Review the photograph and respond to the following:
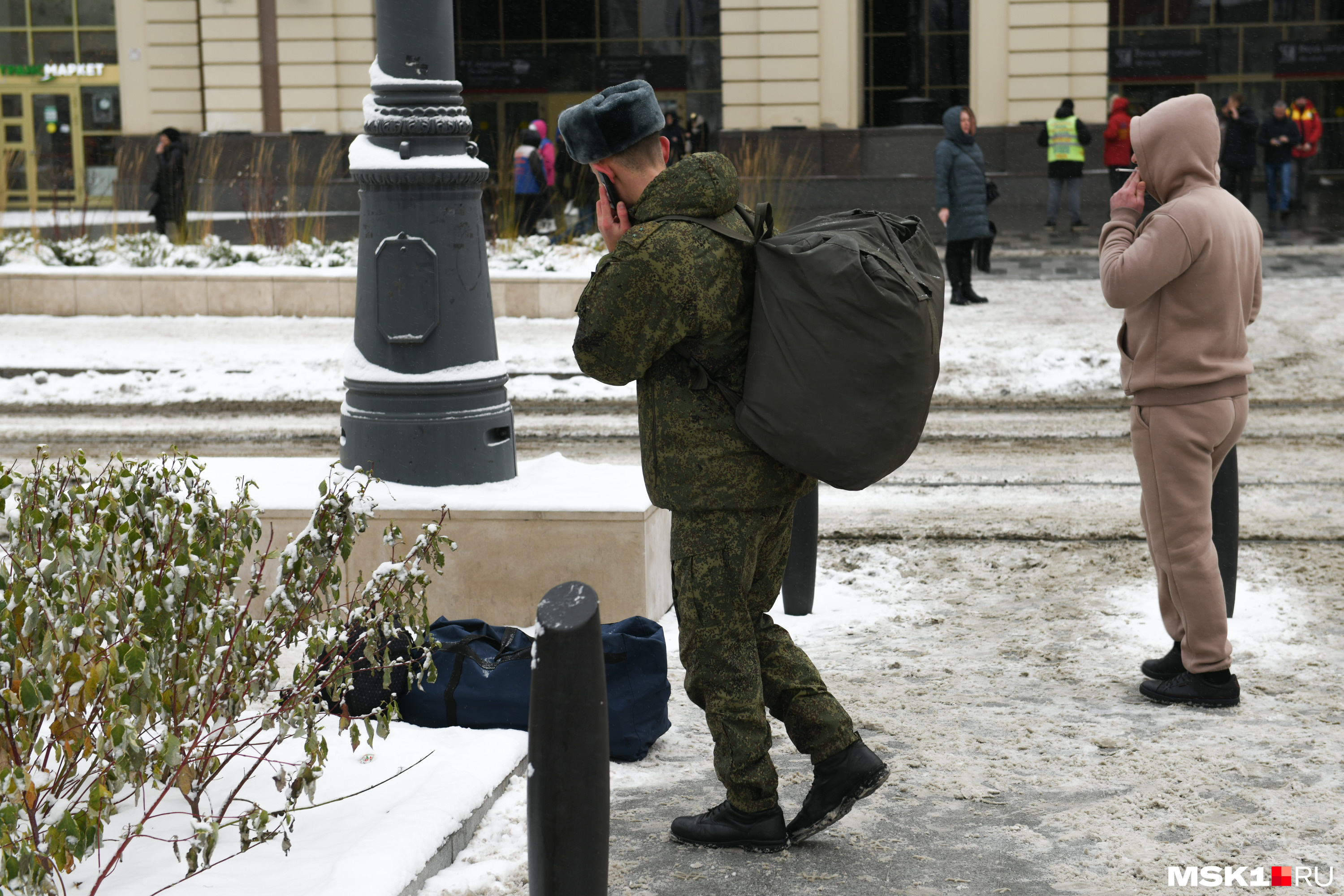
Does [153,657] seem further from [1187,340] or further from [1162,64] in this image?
[1162,64]

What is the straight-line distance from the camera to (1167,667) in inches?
192

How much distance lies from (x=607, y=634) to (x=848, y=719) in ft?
3.09

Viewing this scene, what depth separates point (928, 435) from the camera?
9.67 metres

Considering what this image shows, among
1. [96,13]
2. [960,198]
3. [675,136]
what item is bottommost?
[960,198]

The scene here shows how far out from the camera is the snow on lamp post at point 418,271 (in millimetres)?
5301

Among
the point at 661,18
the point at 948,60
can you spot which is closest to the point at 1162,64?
the point at 948,60

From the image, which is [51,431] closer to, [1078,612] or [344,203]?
[1078,612]

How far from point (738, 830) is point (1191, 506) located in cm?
193

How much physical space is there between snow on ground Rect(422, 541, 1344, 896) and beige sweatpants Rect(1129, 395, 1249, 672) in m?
0.26

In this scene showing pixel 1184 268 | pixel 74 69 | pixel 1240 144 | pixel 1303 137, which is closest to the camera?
pixel 1184 268

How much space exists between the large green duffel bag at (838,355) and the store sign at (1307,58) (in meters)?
32.7

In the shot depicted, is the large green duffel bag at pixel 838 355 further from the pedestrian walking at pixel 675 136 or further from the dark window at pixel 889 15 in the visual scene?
the dark window at pixel 889 15

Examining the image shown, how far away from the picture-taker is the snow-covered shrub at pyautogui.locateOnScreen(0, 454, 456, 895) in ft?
8.83

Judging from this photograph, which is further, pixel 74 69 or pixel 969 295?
pixel 74 69
